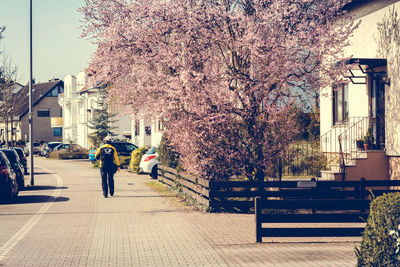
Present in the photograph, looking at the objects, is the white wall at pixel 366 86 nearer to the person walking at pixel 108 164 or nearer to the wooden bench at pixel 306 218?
the wooden bench at pixel 306 218

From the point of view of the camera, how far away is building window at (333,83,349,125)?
20.8m

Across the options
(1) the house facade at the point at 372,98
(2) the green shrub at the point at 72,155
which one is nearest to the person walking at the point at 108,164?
(1) the house facade at the point at 372,98

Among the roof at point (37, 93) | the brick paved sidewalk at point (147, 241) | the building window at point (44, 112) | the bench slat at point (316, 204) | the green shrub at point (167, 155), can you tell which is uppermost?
the roof at point (37, 93)

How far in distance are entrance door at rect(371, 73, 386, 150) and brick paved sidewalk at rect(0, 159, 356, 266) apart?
593 centimetres

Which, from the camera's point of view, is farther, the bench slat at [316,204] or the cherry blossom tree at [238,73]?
the cherry blossom tree at [238,73]

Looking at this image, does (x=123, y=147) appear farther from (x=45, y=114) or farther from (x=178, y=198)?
(x=45, y=114)

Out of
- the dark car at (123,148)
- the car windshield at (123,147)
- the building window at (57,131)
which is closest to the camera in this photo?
the dark car at (123,148)

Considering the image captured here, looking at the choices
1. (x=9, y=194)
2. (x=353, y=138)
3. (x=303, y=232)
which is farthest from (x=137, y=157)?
(x=303, y=232)

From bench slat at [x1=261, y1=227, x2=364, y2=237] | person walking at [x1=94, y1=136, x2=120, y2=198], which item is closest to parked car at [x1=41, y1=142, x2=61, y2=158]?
person walking at [x1=94, y1=136, x2=120, y2=198]

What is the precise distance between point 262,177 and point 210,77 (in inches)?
112

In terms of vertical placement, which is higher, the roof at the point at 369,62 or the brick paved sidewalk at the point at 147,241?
the roof at the point at 369,62

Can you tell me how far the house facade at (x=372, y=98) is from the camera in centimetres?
1738

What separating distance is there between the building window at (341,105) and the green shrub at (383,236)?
14.6m

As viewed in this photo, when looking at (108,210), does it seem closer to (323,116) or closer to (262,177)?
(262,177)
